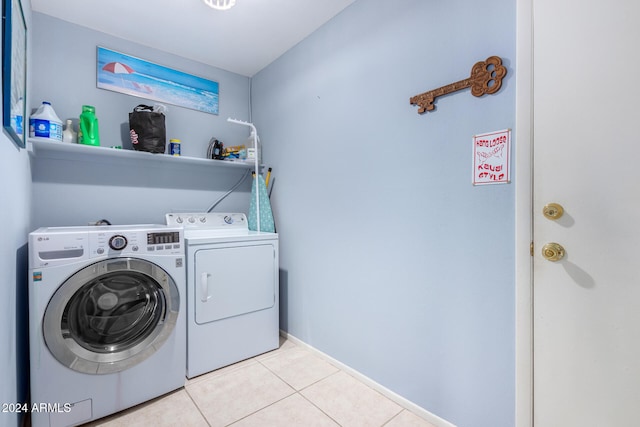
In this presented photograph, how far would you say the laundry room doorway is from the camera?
0.98m

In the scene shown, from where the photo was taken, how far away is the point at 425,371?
1.51m

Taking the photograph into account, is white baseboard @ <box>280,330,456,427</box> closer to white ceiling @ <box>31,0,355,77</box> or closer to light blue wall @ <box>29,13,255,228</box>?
light blue wall @ <box>29,13,255,228</box>

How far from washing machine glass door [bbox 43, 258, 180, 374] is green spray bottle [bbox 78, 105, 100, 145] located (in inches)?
39.8

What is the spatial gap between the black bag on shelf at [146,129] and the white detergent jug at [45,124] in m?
0.41

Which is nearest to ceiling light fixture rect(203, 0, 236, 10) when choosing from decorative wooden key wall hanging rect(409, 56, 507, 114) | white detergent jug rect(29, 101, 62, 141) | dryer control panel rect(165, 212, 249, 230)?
white detergent jug rect(29, 101, 62, 141)

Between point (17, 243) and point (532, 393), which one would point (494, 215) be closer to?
point (532, 393)

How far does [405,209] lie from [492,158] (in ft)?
1.60

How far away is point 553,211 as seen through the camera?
112 cm

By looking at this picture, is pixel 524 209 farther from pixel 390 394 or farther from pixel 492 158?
pixel 390 394

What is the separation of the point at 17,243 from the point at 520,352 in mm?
2360

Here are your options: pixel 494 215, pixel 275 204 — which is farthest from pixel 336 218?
pixel 494 215

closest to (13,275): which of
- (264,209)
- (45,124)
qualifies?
(45,124)

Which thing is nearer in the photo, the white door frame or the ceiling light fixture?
the white door frame

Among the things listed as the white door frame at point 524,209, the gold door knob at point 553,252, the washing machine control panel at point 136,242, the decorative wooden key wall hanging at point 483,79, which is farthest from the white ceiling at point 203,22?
the gold door knob at point 553,252
